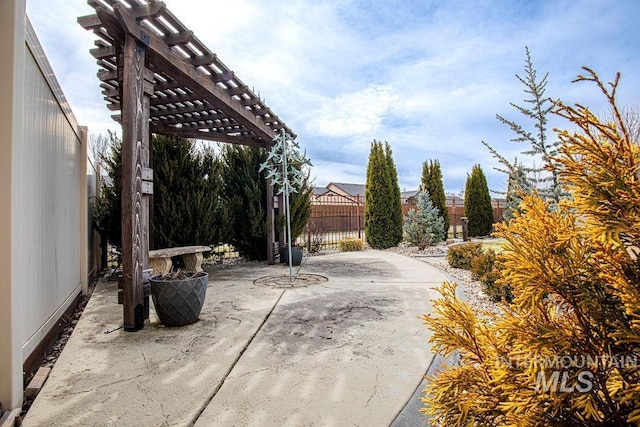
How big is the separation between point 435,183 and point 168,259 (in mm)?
9488

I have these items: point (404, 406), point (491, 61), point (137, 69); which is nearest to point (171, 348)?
point (404, 406)

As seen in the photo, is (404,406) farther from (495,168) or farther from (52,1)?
→ (52,1)

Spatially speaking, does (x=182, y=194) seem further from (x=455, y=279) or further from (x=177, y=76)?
(x=455, y=279)

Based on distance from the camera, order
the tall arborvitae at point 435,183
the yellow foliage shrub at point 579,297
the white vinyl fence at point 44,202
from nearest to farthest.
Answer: the yellow foliage shrub at point 579,297
the white vinyl fence at point 44,202
the tall arborvitae at point 435,183

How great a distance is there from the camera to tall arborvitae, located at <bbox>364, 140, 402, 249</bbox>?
32.3 ft

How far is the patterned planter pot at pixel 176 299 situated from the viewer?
2.86m

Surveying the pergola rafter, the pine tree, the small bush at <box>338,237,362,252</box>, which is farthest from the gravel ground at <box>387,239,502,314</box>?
the pergola rafter

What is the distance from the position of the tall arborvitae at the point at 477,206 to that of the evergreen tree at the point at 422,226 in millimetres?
4315

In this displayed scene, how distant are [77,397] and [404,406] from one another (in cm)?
175

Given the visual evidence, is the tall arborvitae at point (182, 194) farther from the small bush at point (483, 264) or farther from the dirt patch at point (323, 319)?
the small bush at point (483, 264)

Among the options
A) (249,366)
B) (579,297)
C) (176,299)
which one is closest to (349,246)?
(176,299)

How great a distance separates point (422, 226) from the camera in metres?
9.16

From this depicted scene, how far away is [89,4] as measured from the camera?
2.85 m

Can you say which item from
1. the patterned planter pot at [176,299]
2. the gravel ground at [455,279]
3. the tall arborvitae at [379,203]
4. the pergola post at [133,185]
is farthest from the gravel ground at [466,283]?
the pergola post at [133,185]
